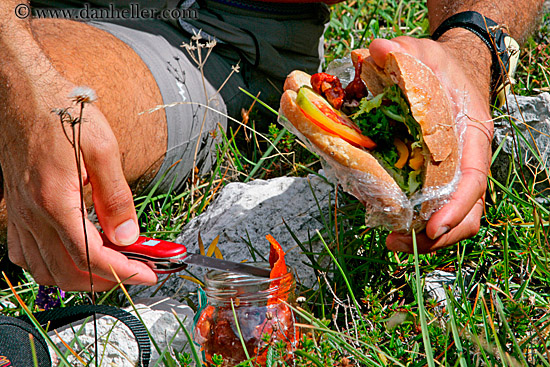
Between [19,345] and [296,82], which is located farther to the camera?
[296,82]

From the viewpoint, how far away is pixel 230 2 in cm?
296

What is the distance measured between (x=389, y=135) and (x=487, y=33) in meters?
0.78

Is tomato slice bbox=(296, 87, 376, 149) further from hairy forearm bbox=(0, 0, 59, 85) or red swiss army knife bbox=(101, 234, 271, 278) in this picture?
hairy forearm bbox=(0, 0, 59, 85)

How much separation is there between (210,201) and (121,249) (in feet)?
2.90

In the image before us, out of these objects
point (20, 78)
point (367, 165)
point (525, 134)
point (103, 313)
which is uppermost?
point (20, 78)

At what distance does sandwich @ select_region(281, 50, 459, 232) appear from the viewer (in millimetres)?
1634

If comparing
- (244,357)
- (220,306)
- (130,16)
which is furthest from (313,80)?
(130,16)

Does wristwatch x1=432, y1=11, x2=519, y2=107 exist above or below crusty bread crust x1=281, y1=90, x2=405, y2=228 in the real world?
above

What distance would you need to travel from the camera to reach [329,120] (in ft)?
5.65

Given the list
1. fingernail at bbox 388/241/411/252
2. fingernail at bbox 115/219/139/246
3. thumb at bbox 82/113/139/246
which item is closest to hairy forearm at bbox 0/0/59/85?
thumb at bbox 82/113/139/246

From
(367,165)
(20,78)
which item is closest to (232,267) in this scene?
(367,165)

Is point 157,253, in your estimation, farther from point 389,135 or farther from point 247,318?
point 389,135

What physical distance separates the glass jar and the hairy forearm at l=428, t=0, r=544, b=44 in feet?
5.04

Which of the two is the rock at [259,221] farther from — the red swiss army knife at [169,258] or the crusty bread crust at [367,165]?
the crusty bread crust at [367,165]
